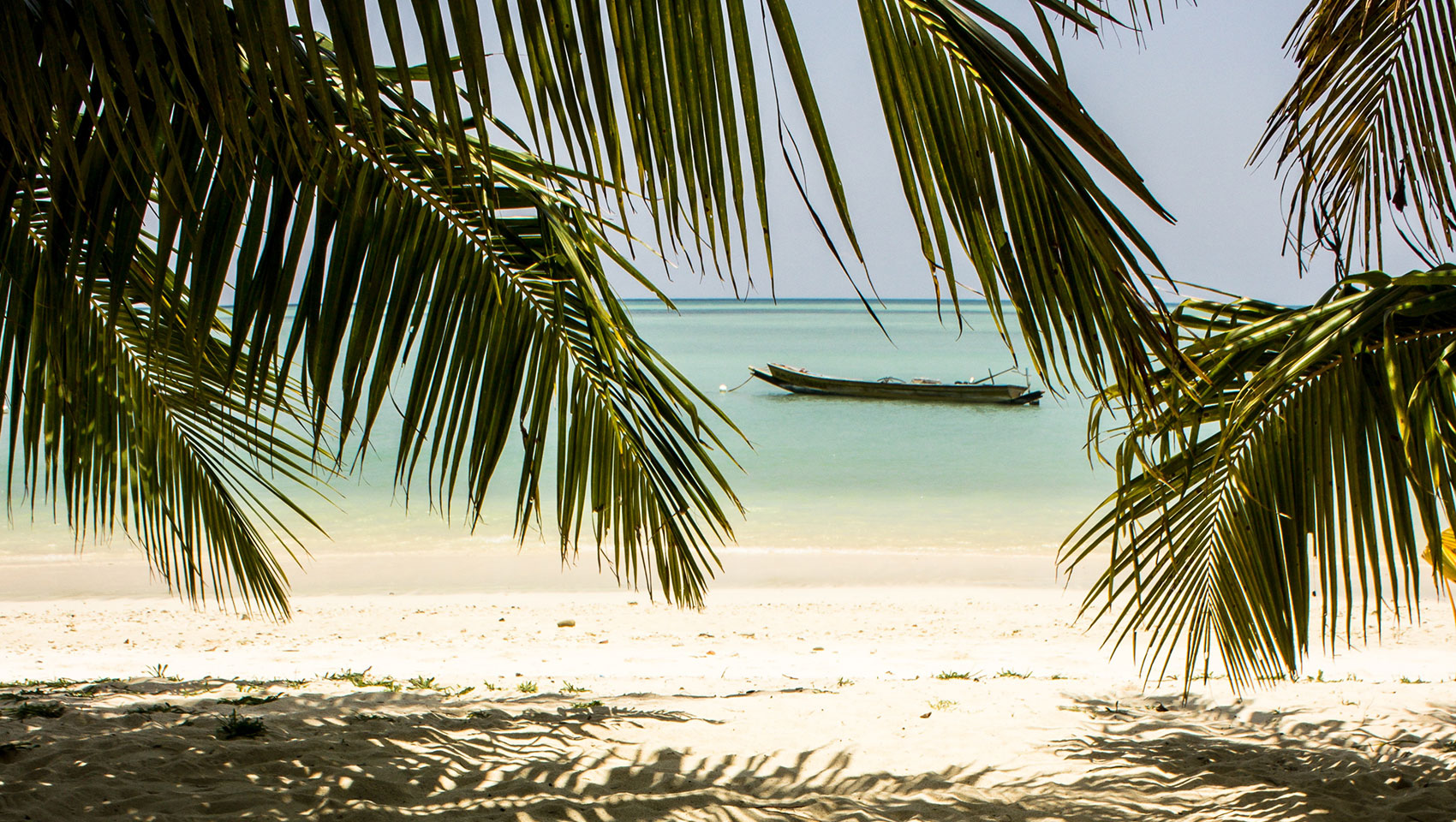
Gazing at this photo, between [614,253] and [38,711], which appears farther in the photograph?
[38,711]

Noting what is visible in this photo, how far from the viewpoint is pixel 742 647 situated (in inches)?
273

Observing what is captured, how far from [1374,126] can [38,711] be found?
483 cm

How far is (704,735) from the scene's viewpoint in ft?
11.3

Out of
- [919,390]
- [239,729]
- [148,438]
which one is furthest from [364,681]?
[919,390]

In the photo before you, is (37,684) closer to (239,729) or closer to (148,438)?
(239,729)

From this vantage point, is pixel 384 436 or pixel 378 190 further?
pixel 384 436

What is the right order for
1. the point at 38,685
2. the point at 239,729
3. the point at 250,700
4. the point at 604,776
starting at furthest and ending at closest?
the point at 38,685
the point at 250,700
the point at 239,729
the point at 604,776

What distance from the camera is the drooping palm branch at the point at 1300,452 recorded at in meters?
1.95

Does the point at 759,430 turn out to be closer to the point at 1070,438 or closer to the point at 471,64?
the point at 1070,438

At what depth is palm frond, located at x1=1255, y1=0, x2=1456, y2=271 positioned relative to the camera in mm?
1975

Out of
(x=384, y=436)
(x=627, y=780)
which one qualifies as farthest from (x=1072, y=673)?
(x=384, y=436)

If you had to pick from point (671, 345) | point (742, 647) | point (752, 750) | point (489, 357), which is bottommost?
point (742, 647)

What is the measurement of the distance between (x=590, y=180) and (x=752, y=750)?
289 centimetres

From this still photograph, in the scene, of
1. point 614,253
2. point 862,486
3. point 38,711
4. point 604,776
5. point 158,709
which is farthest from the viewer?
point 862,486
